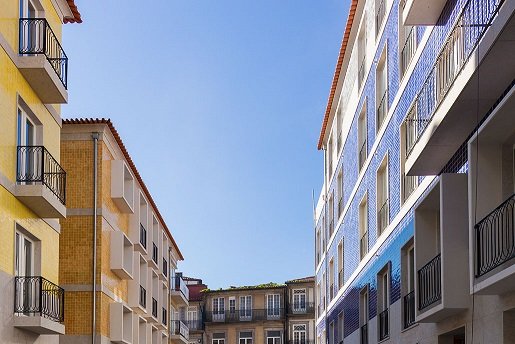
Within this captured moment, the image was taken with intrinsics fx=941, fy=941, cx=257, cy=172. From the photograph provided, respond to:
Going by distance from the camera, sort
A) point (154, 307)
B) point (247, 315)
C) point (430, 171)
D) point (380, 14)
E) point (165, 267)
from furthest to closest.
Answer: point (247, 315)
point (165, 267)
point (154, 307)
point (380, 14)
point (430, 171)

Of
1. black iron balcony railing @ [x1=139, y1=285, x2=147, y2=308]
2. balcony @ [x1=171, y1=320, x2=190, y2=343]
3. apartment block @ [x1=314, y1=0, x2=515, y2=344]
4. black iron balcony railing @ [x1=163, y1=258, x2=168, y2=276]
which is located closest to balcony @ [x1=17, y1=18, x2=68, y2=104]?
apartment block @ [x1=314, y1=0, x2=515, y2=344]

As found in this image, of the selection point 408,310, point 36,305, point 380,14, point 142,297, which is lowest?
point 408,310

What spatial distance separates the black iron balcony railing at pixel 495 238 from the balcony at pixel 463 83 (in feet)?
5.76

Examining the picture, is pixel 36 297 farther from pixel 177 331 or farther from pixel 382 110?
pixel 177 331

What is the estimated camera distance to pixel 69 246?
94.4 feet

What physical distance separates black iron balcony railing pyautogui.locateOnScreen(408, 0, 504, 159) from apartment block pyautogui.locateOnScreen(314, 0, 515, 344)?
3cm

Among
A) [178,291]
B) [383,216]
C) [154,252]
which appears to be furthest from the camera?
[178,291]

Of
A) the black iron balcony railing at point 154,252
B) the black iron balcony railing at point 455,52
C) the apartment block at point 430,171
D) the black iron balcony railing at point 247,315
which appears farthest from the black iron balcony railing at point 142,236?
the black iron balcony railing at point 247,315

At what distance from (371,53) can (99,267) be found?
10.4 metres

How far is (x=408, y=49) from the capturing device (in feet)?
67.2

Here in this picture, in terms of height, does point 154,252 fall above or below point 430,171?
above

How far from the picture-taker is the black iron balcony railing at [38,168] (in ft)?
61.5

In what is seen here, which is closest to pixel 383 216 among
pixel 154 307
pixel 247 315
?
pixel 154 307

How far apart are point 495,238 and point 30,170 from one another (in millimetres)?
10471
